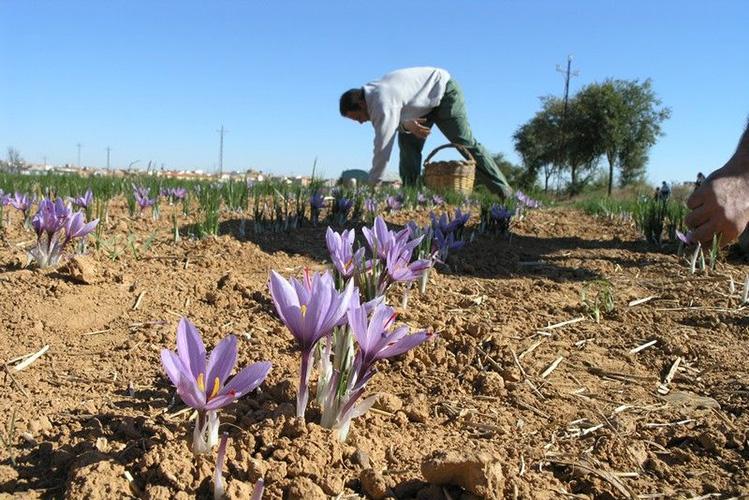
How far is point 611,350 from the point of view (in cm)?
188

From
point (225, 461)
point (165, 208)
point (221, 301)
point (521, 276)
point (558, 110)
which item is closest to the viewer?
point (225, 461)

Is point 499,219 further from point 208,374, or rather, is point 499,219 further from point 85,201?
point 208,374

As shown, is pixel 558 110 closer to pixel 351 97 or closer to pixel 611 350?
pixel 351 97

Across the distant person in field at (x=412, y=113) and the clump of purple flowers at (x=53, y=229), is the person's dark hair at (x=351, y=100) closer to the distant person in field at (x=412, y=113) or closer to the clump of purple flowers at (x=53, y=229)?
the distant person in field at (x=412, y=113)

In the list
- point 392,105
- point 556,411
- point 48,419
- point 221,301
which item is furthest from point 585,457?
point 392,105

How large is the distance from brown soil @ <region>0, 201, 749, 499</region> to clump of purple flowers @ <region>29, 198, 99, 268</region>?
0.11 metres

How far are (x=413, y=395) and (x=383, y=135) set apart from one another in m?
5.41

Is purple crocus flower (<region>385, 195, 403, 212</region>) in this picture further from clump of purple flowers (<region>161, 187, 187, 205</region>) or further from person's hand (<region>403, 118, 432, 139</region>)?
person's hand (<region>403, 118, 432, 139</region>)

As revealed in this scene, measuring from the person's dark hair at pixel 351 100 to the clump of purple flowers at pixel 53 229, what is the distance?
194 inches

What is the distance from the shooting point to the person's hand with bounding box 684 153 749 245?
8.30 ft

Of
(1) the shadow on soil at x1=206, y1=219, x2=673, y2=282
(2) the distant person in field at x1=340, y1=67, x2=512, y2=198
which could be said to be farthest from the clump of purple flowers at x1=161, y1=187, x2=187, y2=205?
(2) the distant person in field at x1=340, y1=67, x2=512, y2=198

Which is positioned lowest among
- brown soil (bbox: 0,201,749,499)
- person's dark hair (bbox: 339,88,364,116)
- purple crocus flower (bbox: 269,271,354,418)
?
brown soil (bbox: 0,201,749,499)

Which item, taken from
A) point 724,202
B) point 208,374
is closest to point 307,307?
point 208,374

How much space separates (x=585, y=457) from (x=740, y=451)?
35 centimetres
